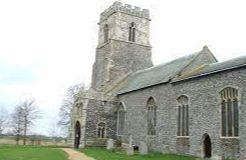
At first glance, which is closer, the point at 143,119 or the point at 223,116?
the point at 223,116

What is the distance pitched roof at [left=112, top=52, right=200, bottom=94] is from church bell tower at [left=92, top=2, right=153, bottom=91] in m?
1.72

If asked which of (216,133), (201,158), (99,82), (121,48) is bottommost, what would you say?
(201,158)

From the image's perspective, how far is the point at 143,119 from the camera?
3312cm

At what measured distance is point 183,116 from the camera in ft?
91.9

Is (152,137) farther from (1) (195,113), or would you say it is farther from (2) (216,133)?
(2) (216,133)

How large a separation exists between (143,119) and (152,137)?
2.41m

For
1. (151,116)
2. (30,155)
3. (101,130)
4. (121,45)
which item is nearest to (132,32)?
(121,45)

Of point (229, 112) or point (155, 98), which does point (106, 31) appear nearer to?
point (155, 98)

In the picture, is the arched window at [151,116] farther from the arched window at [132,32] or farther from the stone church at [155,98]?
the arched window at [132,32]

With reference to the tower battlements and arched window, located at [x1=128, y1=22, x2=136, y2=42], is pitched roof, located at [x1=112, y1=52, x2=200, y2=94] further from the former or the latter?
the tower battlements

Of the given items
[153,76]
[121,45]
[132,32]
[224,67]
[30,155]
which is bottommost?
[30,155]

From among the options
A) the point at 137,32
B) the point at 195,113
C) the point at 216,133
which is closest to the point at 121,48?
the point at 137,32

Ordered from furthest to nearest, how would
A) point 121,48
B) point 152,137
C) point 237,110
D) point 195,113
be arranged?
point 121,48 < point 152,137 < point 195,113 < point 237,110

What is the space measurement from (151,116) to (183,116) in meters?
4.65
